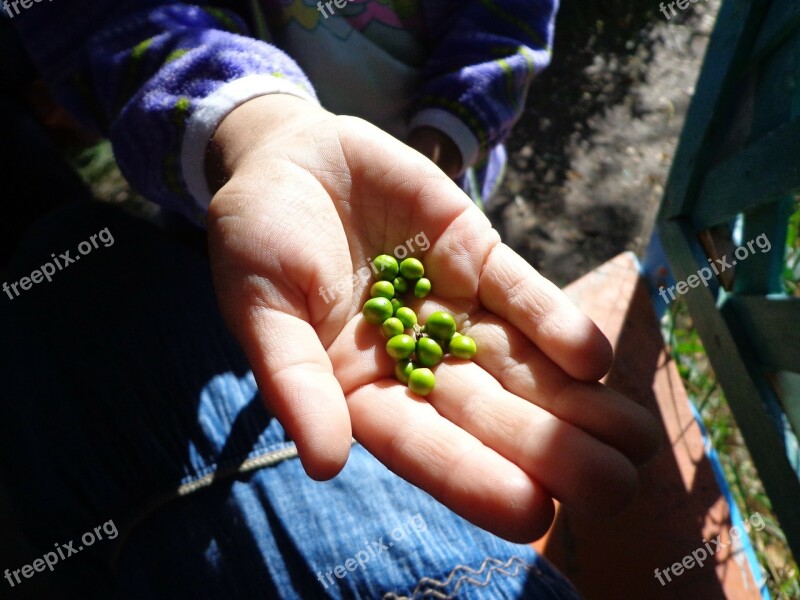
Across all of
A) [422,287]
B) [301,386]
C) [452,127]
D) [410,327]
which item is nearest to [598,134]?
[452,127]

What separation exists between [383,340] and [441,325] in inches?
8.2

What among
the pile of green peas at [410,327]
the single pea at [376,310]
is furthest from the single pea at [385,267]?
the single pea at [376,310]

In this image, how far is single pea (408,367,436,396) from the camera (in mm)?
1855

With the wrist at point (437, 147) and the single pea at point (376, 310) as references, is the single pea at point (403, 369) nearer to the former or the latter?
the single pea at point (376, 310)

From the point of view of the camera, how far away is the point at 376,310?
2025mm

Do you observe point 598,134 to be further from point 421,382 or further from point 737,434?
point 421,382

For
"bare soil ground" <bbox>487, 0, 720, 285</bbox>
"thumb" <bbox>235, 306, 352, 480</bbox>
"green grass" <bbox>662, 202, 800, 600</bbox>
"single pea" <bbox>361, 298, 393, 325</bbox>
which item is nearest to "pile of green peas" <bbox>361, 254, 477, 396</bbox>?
"single pea" <bbox>361, 298, 393, 325</bbox>

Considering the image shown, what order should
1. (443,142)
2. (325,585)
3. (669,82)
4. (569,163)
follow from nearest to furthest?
(325,585) → (443,142) → (569,163) → (669,82)

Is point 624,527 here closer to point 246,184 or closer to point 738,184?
point 738,184

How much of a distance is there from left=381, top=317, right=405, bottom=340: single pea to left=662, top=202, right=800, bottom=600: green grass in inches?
72.6

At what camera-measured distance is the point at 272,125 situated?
2.08 metres

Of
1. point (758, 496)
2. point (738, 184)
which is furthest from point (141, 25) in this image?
point (758, 496)

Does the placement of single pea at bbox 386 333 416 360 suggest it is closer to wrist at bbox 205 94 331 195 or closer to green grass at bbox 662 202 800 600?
wrist at bbox 205 94 331 195

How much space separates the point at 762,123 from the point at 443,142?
49.2 inches
